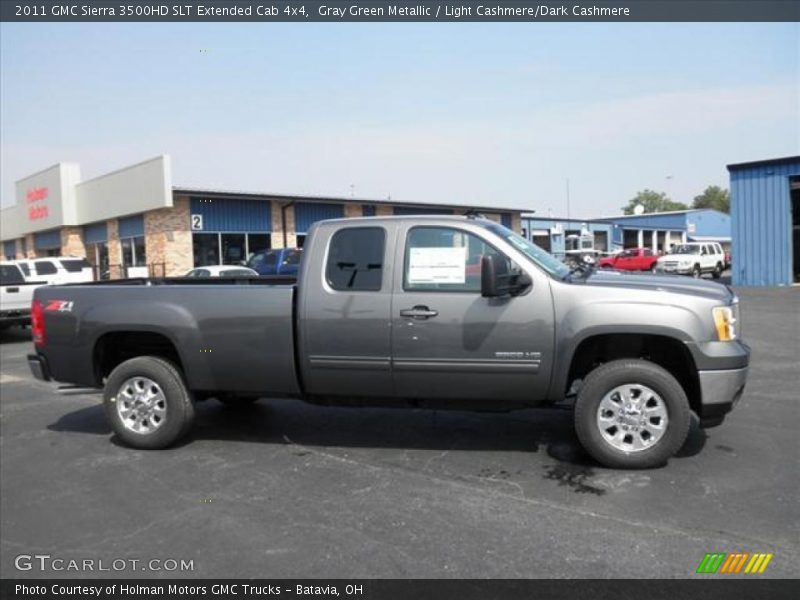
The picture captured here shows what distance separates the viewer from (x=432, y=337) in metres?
4.82

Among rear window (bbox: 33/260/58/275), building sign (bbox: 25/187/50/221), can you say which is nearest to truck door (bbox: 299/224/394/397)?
rear window (bbox: 33/260/58/275)

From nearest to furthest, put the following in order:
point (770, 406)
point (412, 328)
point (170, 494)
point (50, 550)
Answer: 1. point (50, 550)
2. point (170, 494)
3. point (412, 328)
4. point (770, 406)

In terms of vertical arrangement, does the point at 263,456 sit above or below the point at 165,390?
below

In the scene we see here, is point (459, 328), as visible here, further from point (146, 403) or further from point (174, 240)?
point (174, 240)

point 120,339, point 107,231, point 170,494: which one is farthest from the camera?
point 107,231

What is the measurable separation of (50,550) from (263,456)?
1836 mm

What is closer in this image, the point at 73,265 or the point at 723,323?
the point at 723,323

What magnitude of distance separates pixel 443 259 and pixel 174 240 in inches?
930

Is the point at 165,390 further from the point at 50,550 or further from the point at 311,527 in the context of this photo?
the point at 311,527

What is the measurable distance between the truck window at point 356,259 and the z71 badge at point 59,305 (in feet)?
7.94

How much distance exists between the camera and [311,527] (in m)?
3.86

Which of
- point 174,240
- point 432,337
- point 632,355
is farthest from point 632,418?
point 174,240

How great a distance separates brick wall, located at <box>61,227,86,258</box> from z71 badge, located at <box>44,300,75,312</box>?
30712 millimetres
